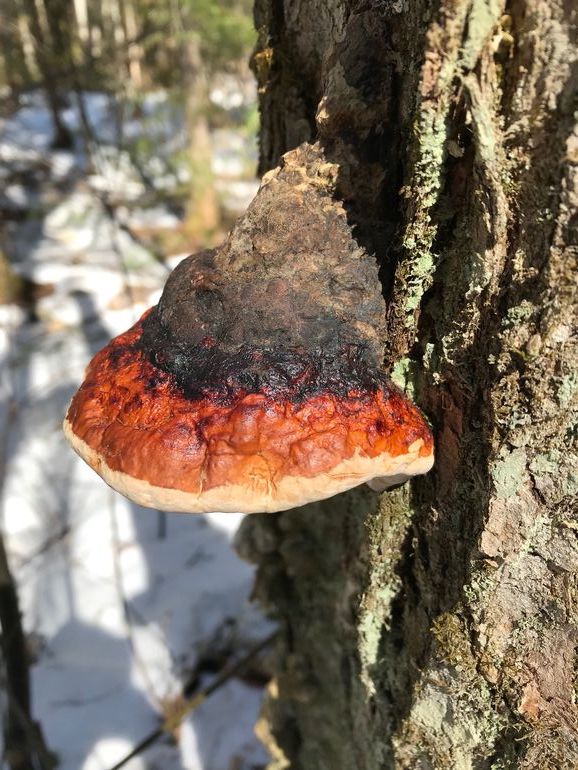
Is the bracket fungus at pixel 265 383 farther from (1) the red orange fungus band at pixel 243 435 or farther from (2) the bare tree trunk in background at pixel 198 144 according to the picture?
(2) the bare tree trunk in background at pixel 198 144

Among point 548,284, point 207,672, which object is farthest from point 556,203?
point 207,672

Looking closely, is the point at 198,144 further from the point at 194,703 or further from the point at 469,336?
the point at 469,336

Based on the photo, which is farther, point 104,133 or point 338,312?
point 104,133

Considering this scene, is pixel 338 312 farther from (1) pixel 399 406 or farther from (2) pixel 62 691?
(2) pixel 62 691

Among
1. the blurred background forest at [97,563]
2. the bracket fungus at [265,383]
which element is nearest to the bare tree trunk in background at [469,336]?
the bracket fungus at [265,383]

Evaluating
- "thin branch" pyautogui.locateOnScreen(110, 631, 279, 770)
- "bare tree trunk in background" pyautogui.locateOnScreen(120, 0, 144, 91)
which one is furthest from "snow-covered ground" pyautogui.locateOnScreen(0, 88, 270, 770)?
"bare tree trunk in background" pyautogui.locateOnScreen(120, 0, 144, 91)

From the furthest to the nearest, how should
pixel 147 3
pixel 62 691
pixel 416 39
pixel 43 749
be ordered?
pixel 147 3
pixel 62 691
pixel 43 749
pixel 416 39
